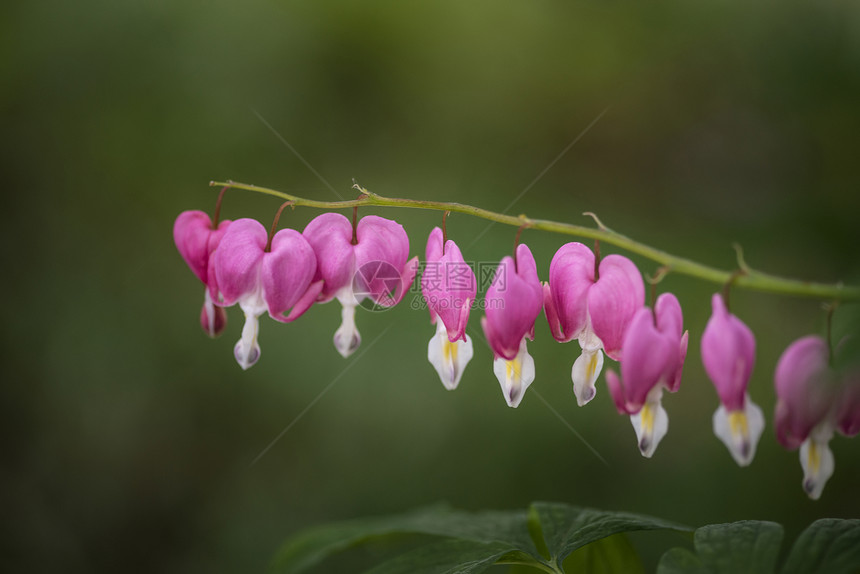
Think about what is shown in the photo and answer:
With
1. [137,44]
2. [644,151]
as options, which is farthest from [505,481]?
[137,44]

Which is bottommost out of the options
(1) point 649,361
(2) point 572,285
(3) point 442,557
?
(3) point 442,557

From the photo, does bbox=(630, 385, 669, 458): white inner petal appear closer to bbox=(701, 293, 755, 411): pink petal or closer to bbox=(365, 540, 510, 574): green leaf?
bbox=(701, 293, 755, 411): pink petal

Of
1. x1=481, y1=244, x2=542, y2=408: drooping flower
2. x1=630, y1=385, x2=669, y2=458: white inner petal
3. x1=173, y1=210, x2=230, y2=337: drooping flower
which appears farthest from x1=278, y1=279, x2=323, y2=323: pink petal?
x1=630, y1=385, x2=669, y2=458: white inner petal

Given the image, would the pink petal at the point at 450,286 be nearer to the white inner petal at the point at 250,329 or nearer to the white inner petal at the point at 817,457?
the white inner petal at the point at 250,329

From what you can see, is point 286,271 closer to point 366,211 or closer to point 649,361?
point 649,361

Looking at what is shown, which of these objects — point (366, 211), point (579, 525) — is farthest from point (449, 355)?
point (366, 211)

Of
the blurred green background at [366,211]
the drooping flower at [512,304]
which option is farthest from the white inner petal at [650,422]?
the blurred green background at [366,211]

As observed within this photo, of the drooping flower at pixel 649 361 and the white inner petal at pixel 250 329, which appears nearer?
the drooping flower at pixel 649 361

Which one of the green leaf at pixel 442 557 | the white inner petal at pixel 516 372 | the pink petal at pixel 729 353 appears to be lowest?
the green leaf at pixel 442 557
